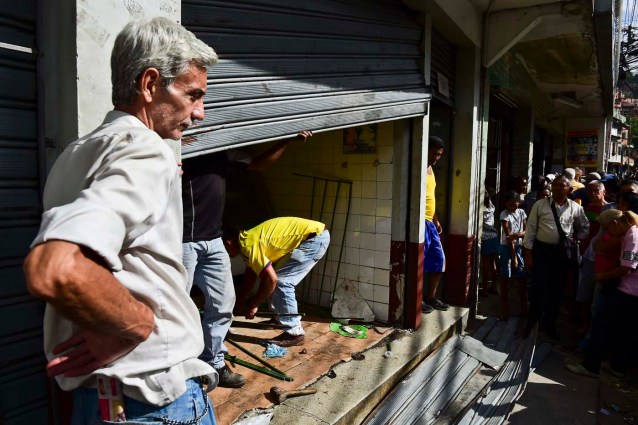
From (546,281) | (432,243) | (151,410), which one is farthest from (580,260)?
(151,410)

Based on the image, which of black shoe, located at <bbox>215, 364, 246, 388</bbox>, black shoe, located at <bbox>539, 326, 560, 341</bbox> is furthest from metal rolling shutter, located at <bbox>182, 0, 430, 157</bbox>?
black shoe, located at <bbox>539, 326, 560, 341</bbox>

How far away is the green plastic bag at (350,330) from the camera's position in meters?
4.61

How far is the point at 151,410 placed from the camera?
1.17 meters

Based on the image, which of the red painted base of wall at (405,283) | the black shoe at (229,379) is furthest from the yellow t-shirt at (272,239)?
the red painted base of wall at (405,283)

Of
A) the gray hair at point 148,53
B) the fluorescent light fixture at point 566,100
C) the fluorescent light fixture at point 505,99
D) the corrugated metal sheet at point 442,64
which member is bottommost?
the gray hair at point 148,53

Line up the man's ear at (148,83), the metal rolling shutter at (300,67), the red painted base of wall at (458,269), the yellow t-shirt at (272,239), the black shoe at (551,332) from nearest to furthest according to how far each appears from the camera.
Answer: the man's ear at (148,83)
the metal rolling shutter at (300,67)
the yellow t-shirt at (272,239)
the black shoe at (551,332)
the red painted base of wall at (458,269)

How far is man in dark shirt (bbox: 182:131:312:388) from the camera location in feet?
9.51

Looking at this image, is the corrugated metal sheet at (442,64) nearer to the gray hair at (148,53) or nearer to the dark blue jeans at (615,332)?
the dark blue jeans at (615,332)

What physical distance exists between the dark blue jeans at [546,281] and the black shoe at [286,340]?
3.10 meters

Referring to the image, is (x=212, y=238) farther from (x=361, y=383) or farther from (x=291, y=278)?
(x=361, y=383)

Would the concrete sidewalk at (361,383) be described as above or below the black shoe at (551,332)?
above

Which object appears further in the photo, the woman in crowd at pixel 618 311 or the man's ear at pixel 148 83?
the woman in crowd at pixel 618 311

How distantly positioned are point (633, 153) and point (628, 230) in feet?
165

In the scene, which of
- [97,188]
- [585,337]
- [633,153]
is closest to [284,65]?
[97,188]
